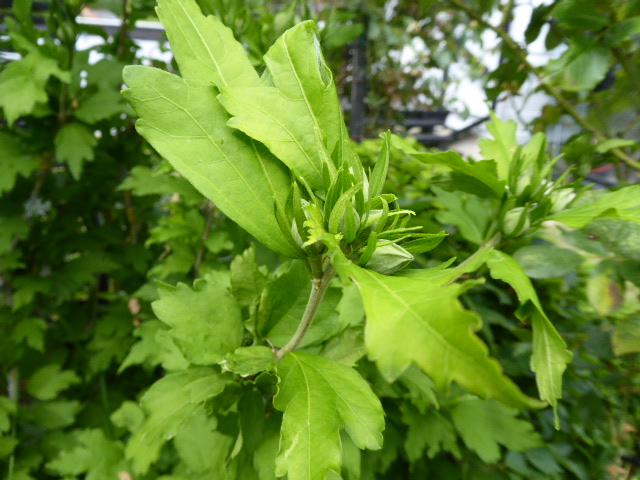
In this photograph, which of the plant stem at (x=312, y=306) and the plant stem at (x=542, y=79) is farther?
the plant stem at (x=542, y=79)

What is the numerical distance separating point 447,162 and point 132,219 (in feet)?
4.44

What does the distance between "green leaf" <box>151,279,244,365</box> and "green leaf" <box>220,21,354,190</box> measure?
262 millimetres

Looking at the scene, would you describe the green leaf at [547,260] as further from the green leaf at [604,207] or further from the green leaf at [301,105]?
the green leaf at [301,105]

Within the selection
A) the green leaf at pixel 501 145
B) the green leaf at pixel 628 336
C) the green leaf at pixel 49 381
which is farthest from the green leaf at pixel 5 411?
the green leaf at pixel 628 336

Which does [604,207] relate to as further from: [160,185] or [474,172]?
[160,185]

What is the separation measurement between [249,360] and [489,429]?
2.56 feet

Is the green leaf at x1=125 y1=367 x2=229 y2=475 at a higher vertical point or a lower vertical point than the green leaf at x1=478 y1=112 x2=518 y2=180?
lower

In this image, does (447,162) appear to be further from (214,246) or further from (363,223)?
(214,246)

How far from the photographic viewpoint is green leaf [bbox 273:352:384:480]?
40 centimetres

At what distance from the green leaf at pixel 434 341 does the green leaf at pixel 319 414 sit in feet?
0.57

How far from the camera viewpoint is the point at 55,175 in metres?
1.50

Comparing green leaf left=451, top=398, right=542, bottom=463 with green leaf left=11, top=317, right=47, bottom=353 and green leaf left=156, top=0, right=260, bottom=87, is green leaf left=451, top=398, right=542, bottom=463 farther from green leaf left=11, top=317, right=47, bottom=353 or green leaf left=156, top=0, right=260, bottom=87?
green leaf left=11, top=317, right=47, bottom=353

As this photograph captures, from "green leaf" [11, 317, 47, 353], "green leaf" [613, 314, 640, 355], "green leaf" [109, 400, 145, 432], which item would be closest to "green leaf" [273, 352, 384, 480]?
"green leaf" [613, 314, 640, 355]

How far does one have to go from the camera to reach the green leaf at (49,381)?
1298mm
